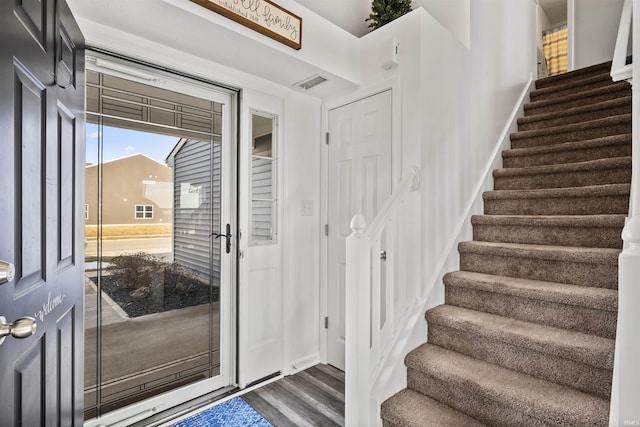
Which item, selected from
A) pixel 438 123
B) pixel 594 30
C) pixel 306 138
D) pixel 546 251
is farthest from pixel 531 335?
pixel 594 30

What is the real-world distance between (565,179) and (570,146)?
0.33 m

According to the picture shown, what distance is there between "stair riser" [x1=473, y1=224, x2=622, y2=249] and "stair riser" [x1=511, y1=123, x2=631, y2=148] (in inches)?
44.2

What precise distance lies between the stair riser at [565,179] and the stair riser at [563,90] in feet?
4.94

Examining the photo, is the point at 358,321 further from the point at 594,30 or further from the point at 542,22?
the point at 542,22

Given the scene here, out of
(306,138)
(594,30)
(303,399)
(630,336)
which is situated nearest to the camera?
(630,336)

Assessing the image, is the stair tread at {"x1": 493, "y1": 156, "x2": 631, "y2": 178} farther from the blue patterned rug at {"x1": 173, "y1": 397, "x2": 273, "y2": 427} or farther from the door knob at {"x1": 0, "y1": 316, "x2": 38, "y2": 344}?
the door knob at {"x1": 0, "y1": 316, "x2": 38, "y2": 344}

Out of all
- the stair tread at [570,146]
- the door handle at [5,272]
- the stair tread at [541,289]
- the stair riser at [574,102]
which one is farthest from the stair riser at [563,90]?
the door handle at [5,272]

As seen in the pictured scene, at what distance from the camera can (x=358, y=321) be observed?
1759 mm

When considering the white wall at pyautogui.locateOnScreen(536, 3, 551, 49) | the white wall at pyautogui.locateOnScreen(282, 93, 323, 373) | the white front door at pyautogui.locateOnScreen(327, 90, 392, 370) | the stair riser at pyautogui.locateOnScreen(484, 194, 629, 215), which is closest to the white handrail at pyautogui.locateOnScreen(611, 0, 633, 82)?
the stair riser at pyautogui.locateOnScreen(484, 194, 629, 215)

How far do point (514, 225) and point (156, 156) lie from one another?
7.86ft

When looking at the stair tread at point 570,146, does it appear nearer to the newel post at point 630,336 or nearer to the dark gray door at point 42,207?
the newel post at point 630,336

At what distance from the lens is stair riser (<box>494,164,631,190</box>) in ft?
7.69

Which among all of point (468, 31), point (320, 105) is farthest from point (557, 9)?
point (320, 105)

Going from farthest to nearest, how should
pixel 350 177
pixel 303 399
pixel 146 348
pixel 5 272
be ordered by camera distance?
1. pixel 350 177
2. pixel 303 399
3. pixel 146 348
4. pixel 5 272
